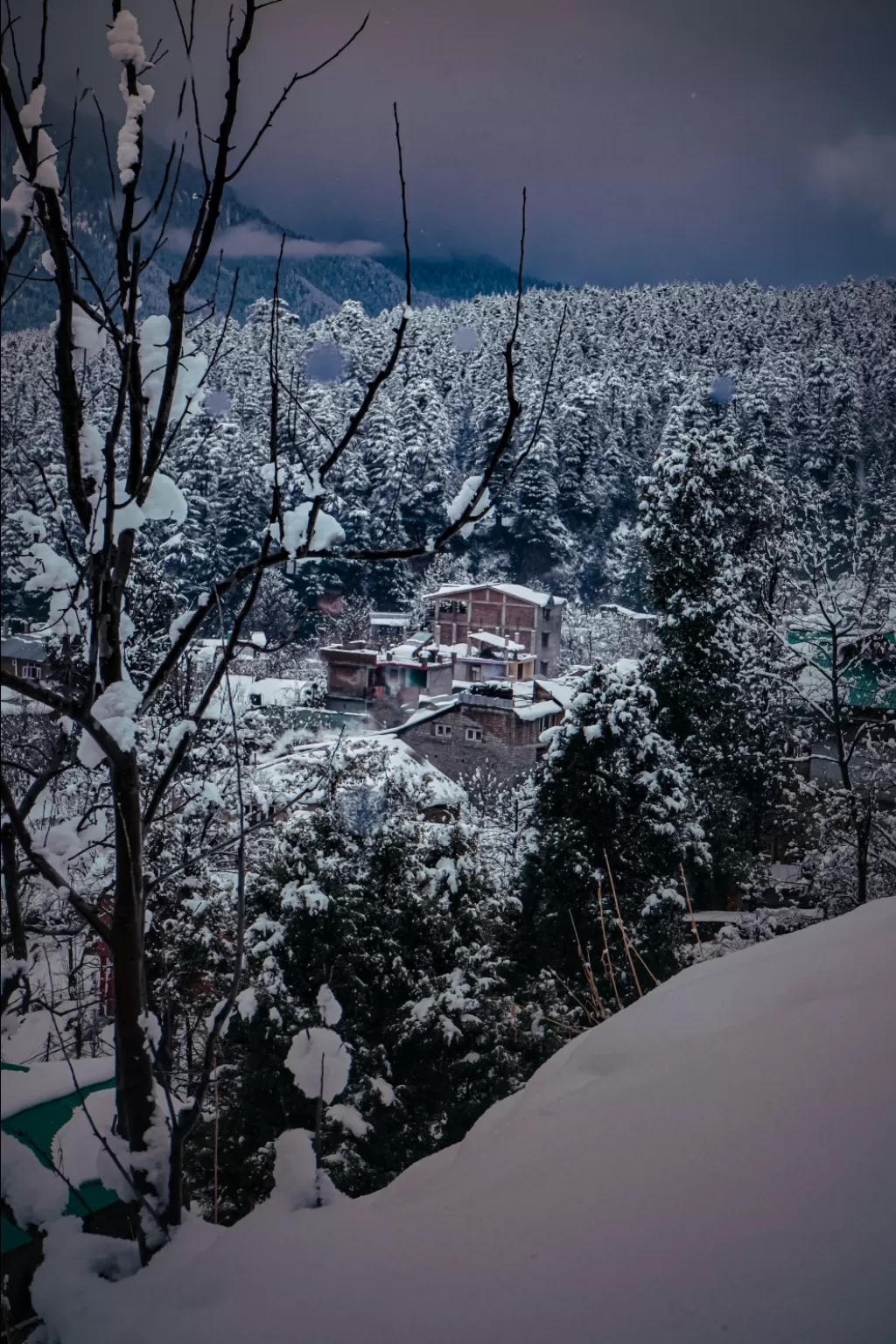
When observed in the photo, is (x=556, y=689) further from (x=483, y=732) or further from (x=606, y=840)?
(x=606, y=840)

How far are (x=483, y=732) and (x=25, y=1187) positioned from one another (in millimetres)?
15316

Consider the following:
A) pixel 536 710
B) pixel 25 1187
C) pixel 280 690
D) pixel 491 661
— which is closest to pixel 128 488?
pixel 25 1187

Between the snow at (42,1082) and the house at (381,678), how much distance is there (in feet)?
51.8

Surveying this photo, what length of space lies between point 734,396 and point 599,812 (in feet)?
53.9

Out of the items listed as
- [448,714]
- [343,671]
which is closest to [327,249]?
[448,714]

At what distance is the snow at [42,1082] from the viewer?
150 cm

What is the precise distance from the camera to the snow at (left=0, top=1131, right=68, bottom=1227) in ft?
4.02

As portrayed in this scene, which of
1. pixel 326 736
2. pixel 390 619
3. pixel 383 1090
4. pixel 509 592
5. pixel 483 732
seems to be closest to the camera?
pixel 383 1090

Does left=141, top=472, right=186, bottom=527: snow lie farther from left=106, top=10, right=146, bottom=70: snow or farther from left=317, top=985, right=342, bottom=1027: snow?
left=317, top=985, right=342, bottom=1027: snow

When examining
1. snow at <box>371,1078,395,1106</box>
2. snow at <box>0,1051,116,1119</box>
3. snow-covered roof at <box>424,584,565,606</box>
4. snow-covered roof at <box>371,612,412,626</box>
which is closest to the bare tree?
snow at <box>0,1051,116,1119</box>

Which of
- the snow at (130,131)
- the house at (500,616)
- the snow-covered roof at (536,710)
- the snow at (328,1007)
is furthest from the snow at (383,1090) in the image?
the house at (500,616)

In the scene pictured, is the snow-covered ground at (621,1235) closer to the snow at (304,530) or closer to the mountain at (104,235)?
the snow at (304,530)

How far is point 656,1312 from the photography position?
1.00m

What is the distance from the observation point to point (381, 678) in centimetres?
1909
